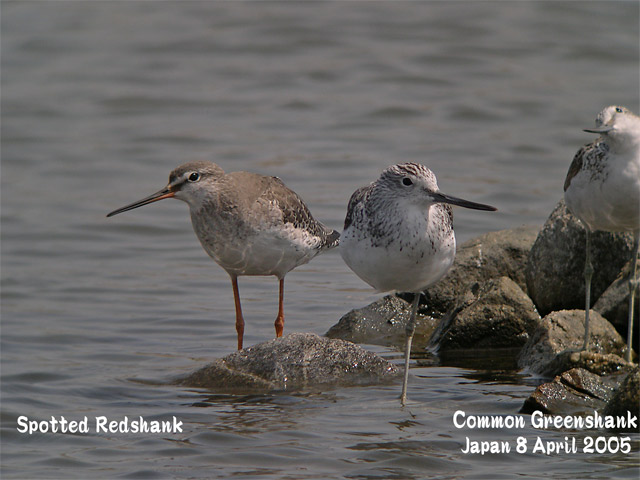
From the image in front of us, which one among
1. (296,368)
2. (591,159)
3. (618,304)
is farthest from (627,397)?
(296,368)

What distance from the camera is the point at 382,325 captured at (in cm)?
984

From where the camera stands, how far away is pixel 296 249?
924 cm

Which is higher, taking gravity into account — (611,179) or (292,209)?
(611,179)

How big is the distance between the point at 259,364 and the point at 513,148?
1011 centimetres

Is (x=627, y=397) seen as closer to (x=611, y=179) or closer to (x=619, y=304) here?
(x=611, y=179)

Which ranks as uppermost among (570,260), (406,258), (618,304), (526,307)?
Answer: (406,258)

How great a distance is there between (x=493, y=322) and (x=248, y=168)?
24.1ft

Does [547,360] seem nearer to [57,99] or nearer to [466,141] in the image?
[466,141]

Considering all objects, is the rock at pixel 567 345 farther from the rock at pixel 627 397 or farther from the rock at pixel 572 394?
the rock at pixel 627 397

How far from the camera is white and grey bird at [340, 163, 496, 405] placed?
708cm

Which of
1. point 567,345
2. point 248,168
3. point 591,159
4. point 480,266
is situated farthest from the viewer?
point 248,168

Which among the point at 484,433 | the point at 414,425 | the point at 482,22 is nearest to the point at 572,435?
the point at 484,433

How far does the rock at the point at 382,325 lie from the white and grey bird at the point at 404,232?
221 centimetres

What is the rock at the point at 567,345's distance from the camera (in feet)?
25.4
